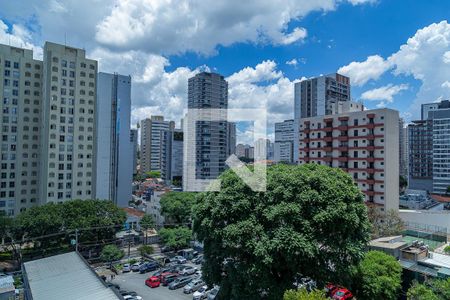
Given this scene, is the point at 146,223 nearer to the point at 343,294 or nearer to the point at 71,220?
the point at 71,220

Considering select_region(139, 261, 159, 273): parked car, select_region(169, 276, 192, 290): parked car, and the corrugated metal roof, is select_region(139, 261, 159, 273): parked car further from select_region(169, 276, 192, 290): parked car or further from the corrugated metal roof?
the corrugated metal roof

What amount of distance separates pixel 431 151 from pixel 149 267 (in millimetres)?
38963

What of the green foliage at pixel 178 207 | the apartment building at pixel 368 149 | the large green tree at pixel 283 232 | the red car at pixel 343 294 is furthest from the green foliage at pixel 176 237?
the apartment building at pixel 368 149

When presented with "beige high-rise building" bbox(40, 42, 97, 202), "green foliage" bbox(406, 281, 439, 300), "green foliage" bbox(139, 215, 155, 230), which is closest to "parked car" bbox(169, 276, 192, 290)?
"green foliage" bbox(139, 215, 155, 230)

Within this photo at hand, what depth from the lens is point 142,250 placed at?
1686cm

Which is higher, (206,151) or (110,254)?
(206,151)

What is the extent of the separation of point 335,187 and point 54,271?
7.44 m

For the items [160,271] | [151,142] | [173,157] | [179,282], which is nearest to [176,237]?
[160,271]

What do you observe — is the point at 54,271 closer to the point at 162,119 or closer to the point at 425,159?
the point at 425,159

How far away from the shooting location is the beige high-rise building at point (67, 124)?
2052 centimetres

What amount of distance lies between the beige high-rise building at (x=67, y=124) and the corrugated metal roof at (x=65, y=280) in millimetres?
13598

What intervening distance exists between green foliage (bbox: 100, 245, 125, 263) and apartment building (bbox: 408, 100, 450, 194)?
38.1m

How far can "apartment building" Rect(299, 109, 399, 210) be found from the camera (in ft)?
59.7

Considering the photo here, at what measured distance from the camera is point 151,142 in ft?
186
